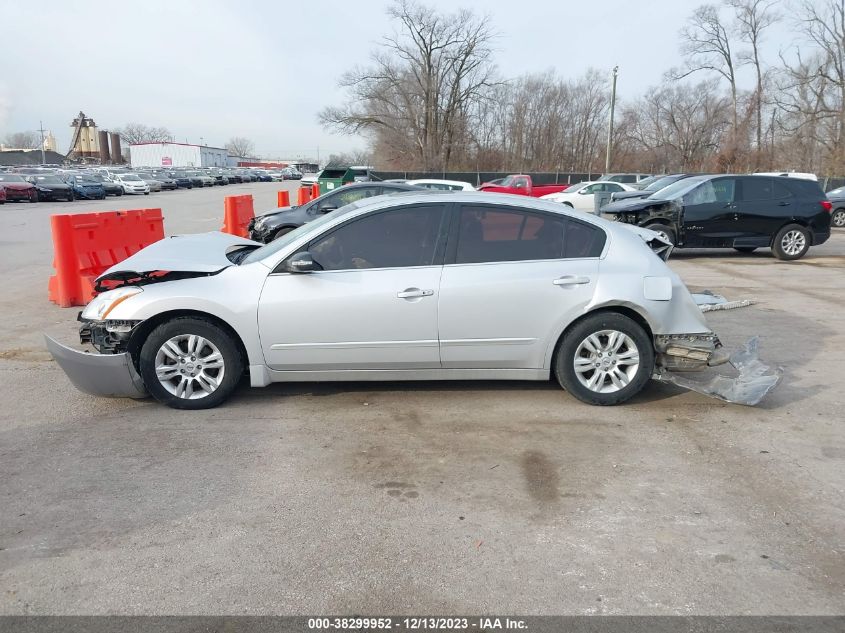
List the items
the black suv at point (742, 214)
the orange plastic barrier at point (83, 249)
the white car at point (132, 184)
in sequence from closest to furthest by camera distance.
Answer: the orange plastic barrier at point (83, 249), the black suv at point (742, 214), the white car at point (132, 184)

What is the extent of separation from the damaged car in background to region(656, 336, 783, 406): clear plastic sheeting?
3 centimetres

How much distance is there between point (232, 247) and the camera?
19.5 ft

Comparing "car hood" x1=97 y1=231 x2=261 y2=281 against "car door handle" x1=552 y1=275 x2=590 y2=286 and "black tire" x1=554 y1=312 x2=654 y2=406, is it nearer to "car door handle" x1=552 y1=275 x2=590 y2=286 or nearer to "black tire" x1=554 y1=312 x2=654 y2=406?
"car door handle" x1=552 y1=275 x2=590 y2=286

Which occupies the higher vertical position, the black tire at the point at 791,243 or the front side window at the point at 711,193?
the front side window at the point at 711,193

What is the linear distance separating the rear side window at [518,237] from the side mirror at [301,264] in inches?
43.0

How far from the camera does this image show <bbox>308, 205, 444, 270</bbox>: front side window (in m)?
4.87

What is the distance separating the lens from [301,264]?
4.70m

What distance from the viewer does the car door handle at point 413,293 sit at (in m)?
4.74

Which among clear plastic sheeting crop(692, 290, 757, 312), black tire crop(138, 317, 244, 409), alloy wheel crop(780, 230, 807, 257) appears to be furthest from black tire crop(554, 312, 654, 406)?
alloy wheel crop(780, 230, 807, 257)

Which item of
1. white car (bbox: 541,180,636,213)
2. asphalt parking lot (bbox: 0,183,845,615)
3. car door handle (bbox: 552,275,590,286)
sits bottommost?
asphalt parking lot (bbox: 0,183,845,615)

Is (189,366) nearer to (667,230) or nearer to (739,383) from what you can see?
(739,383)

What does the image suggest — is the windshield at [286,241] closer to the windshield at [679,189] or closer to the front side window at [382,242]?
the front side window at [382,242]

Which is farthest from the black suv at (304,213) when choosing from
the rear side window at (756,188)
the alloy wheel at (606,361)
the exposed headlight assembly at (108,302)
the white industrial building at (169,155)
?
the white industrial building at (169,155)

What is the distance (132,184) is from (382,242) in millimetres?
45766
